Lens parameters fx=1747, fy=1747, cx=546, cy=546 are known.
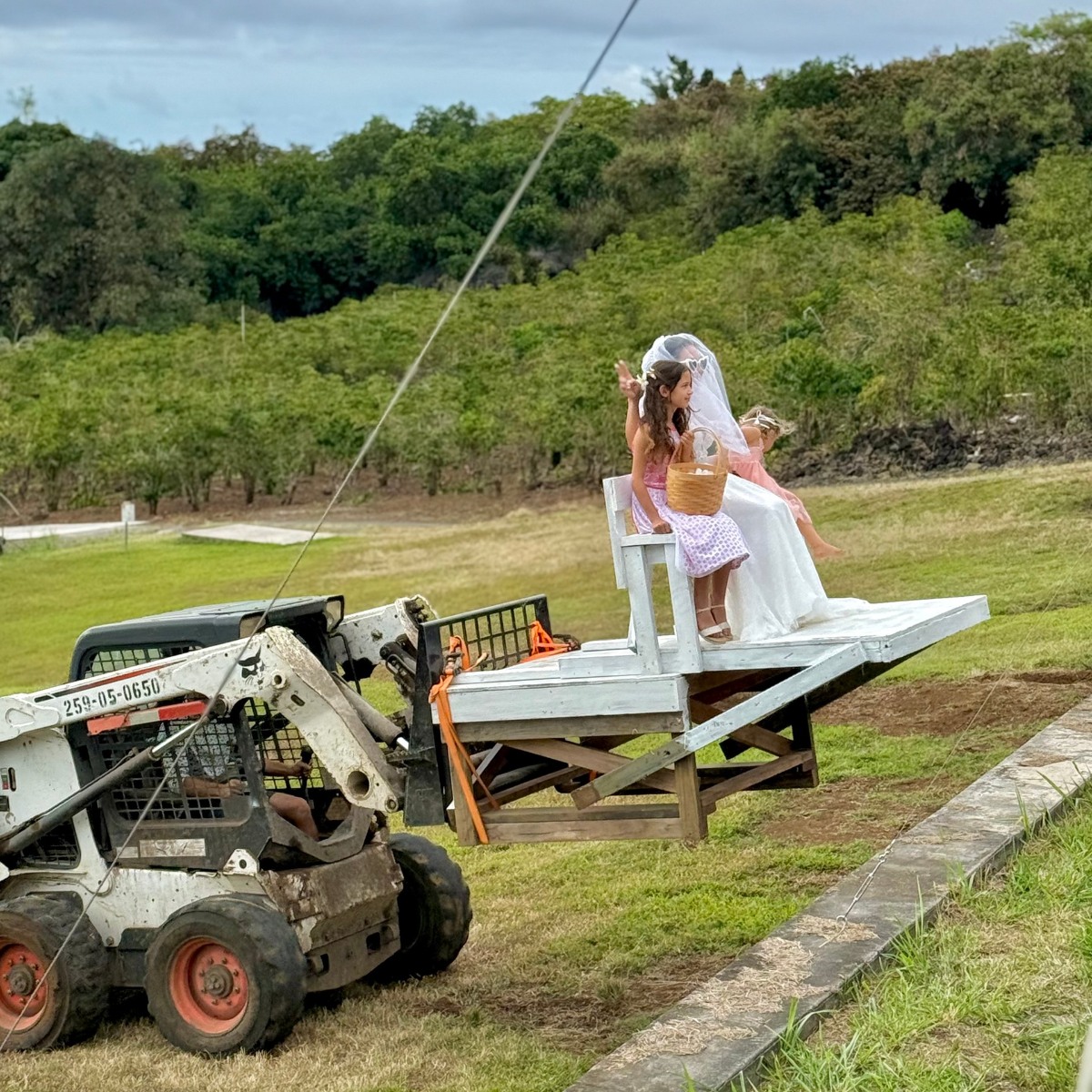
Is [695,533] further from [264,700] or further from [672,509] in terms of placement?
[264,700]

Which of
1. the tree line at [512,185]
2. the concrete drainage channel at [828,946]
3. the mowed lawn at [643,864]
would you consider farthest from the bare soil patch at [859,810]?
the tree line at [512,185]

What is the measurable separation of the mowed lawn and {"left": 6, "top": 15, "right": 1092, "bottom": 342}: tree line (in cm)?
2346

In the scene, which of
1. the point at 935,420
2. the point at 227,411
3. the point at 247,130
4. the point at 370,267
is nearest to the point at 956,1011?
the point at 935,420

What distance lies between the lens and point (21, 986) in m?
6.44

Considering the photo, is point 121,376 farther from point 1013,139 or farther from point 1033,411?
point 1033,411

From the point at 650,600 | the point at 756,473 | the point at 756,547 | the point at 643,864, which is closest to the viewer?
the point at 650,600

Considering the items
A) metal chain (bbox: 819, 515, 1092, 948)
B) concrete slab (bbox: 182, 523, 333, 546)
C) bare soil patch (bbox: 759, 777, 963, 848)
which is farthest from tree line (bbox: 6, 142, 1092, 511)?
bare soil patch (bbox: 759, 777, 963, 848)

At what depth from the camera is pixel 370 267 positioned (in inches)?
2282

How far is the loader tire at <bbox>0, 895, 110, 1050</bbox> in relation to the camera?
6242mm

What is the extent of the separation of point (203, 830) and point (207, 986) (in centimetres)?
55

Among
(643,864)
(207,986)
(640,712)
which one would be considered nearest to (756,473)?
(640,712)

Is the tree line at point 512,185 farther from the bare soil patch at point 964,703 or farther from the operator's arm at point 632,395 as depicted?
the operator's arm at point 632,395

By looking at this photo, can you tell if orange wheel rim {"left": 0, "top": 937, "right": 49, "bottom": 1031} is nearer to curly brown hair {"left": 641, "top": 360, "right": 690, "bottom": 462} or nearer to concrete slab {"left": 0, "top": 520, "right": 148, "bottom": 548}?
curly brown hair {"left": 641, "top": 360, "right": 690, "bottom": 462}

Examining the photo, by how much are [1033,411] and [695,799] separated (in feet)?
56.3
